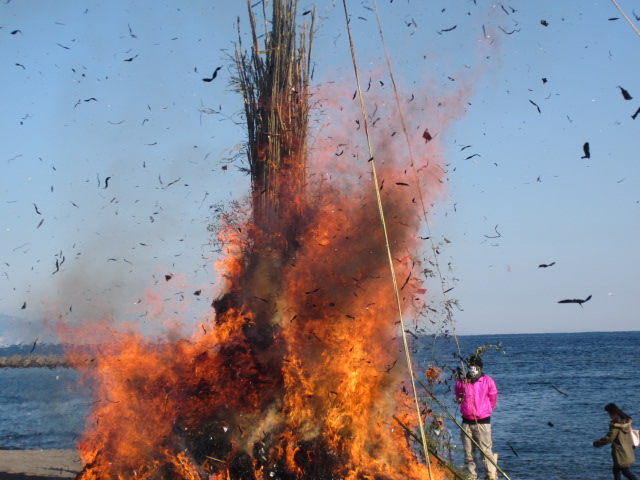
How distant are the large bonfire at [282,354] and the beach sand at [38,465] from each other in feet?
10.5

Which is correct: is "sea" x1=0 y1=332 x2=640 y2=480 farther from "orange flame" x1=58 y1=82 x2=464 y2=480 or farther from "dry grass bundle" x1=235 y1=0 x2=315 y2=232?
"dry grass bundle" x1=235 y1=0 x2=315 y2=232

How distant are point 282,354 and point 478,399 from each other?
9.82 feet

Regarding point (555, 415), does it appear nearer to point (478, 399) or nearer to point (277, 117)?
point (478, 399)

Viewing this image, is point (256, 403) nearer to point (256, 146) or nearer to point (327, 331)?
point (327, 331)

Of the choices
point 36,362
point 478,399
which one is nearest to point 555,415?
point 478,399

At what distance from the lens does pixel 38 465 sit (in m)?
12.3

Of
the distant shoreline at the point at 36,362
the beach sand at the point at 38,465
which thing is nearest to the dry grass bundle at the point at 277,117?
the beach sand at the point at 38,465

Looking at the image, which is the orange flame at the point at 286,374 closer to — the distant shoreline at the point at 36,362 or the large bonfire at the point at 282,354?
the large bonfire at the point at 282,354

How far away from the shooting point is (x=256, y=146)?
359 inches

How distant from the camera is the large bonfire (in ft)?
27.2

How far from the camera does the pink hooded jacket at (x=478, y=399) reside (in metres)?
8.54

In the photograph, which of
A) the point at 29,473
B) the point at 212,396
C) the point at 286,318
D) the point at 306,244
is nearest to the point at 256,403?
the point at 212,396

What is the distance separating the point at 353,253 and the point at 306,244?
0.80m

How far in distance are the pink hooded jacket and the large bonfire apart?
100 cm
